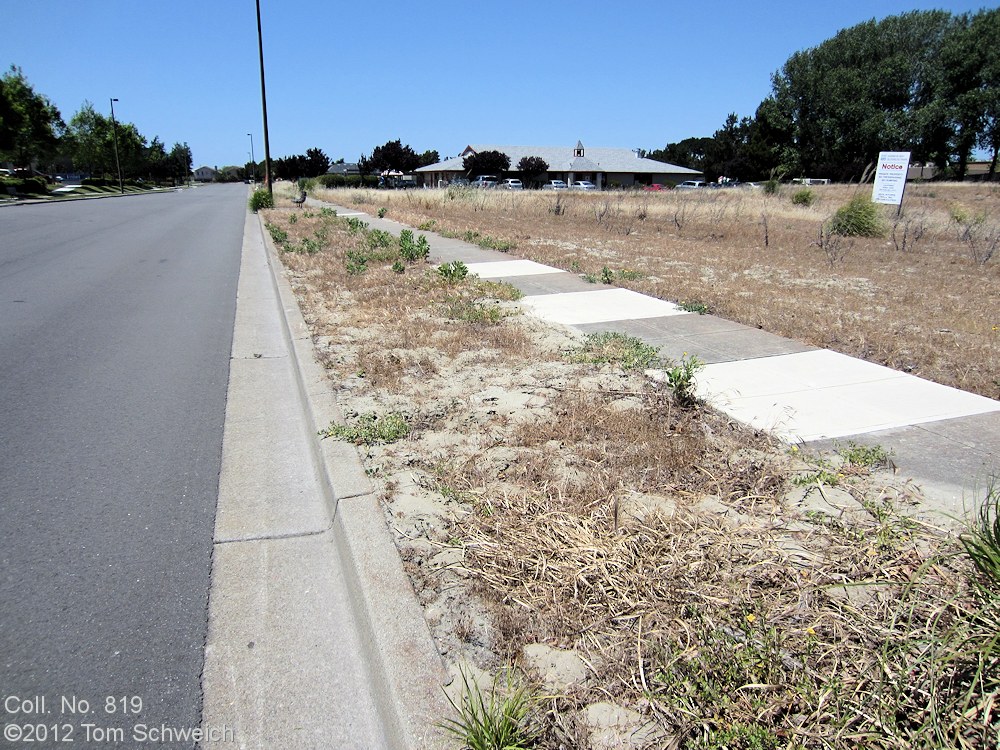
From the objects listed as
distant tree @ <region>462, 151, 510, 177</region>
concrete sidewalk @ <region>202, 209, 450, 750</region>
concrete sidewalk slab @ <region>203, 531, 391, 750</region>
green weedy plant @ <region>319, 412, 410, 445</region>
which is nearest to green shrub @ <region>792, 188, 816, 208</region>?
green weedy plant @ <region>319, 412, 410, 445</region>

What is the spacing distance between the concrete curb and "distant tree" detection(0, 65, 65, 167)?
52.8 m

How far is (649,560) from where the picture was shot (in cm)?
300

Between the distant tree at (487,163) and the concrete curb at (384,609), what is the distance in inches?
2953

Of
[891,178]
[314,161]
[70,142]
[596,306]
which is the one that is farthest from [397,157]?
[596,306]

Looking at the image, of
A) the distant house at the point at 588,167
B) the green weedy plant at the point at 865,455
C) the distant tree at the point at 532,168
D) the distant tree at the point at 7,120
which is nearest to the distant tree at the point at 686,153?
the distant house at the point at 588,167

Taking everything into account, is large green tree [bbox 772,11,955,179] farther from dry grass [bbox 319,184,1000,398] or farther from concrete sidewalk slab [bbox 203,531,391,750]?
concrete sidewalk slab [bbox 203,531,391,750]

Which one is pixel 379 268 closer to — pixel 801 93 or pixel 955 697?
pixel 955 697

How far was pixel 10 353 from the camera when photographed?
6699 millimetres

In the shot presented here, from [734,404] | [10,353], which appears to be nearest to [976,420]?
[734,404]

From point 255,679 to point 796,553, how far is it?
7.53 ft

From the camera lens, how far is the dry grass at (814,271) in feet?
22.2

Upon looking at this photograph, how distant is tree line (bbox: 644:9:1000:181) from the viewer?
65375 millimetres

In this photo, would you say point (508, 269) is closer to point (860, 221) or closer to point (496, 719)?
point (496, 719)

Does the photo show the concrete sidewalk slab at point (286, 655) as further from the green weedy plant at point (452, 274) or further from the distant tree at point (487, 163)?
the distant tree at point (487, 163)
